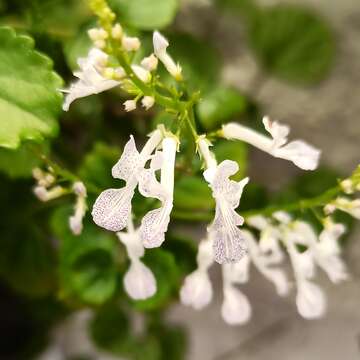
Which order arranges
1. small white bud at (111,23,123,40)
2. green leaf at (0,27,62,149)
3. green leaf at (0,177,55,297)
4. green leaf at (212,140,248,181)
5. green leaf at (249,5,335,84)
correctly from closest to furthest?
small white bud at (111,23,123,40)
green leaf at (0,27,62,149)
green leaf at (212,140,248,181)
green leaf at (0,177,55,297)
green leaf at (249,5,335,84)

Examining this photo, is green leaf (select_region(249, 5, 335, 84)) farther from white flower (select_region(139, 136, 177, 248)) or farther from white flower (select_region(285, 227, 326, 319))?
white flower (select_region(139, 136, 177, 248))

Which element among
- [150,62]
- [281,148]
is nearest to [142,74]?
[150,62]

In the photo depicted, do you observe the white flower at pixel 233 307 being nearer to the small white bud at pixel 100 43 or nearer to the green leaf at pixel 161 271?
the green leaf at pixel 161 271

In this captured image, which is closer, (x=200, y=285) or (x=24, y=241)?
(x=200, y=285)

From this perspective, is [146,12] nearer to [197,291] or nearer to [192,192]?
[192,192]

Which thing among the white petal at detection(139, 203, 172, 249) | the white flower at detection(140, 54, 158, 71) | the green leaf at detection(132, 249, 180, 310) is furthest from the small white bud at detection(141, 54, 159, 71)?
the green leaf at detection(132, 249, 180, 310)

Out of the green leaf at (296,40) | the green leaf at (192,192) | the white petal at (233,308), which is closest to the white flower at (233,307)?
the white petal at (233,308)

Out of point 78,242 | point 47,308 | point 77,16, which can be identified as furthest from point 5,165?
point 47,308
